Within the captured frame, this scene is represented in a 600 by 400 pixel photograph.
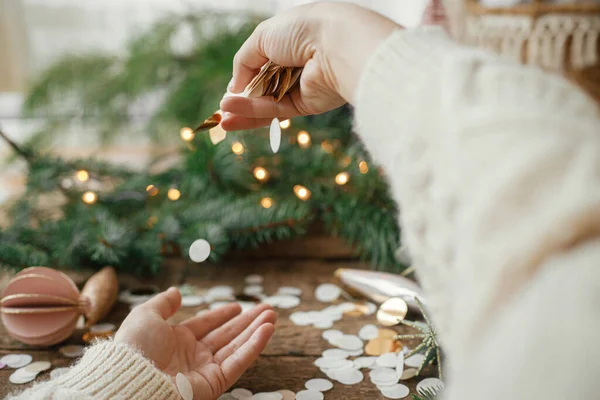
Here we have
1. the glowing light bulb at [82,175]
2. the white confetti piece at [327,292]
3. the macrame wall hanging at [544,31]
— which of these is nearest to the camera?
the white confetti piece at [327,292]

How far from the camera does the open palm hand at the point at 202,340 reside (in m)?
0.59

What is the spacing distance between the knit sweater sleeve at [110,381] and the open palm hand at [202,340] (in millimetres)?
26

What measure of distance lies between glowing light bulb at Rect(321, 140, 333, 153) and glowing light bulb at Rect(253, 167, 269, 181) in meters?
0.13

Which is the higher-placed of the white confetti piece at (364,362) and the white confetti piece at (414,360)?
the white confetti piece at (364,362)

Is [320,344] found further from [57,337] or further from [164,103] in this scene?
[164,103]

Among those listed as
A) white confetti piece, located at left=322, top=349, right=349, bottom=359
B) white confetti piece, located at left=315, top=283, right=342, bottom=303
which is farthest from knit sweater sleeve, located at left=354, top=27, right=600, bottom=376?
white confetti piece, located at left=315, top=283, right=342, bottom=303

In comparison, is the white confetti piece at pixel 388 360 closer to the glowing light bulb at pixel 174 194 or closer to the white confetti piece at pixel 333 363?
the white confetti piece at pixel 333 363

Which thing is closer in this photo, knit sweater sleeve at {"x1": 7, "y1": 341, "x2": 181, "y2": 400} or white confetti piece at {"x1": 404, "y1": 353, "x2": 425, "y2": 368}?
knit sweater sleeve at {"x1": 7, "y1": 341, "x2": 181, "y2": 400}

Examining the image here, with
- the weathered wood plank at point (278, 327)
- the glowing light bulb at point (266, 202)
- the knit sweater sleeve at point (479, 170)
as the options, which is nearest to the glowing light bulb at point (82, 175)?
the weathered wood plank at point (278, 327)

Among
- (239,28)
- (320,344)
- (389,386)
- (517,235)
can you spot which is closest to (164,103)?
(239,28)

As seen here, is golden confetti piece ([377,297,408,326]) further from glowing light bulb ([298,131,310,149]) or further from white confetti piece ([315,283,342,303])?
glowing light bulb ([298,131,310,149])

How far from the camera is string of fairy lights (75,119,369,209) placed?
991mm

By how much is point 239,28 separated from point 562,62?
87cm

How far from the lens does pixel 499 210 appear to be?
28 centimetres
